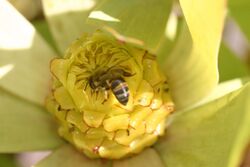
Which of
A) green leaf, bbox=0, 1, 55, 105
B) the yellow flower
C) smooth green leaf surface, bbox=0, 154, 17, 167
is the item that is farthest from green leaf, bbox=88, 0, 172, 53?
smooth green leaf surface, bbox=0, 154, 17, 167

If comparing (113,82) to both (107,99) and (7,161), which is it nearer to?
(107,99)

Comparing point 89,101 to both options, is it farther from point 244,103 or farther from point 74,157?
point 244,103

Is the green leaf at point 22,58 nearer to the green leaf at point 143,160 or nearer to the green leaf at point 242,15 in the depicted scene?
the green leaf at point 143,160

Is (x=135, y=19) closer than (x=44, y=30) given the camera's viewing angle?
Yes

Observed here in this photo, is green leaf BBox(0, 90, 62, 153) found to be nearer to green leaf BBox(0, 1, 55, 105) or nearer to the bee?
green leaf BBox(0, 1, 55, 105)

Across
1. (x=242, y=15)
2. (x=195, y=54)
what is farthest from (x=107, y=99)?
(x=242, y=15)

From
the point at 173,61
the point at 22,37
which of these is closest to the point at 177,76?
the point at 173,61
